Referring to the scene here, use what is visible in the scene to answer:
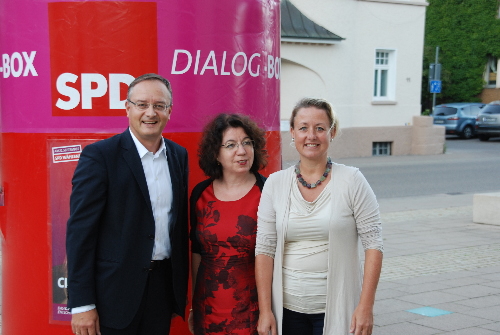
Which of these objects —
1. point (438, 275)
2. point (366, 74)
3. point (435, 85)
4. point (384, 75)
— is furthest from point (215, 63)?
point (435, 85)

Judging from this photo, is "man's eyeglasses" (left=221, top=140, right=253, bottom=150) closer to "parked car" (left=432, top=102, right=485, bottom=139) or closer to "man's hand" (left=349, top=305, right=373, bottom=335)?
"man's hand" (left=349, top=305, right=373, bottom=335)

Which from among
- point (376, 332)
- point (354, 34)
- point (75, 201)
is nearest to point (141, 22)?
point (75, 201)

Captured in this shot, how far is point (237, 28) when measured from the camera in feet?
12.8

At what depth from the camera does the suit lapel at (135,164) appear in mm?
3020

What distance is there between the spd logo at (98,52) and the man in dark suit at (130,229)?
2.04ft

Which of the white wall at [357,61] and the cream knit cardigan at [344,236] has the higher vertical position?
the white wall at [357,61]

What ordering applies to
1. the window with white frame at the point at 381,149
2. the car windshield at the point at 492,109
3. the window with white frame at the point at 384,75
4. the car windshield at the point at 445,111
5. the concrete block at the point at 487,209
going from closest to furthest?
the concrete block at the point at 487,209 → the window with white frame at the point at 384,75 → the window with white frame at the point at 381,149 → the car windshield at the point at 492,109 → the car windshield at the point at 445,111

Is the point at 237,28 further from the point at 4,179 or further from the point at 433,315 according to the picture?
the point at 433,315

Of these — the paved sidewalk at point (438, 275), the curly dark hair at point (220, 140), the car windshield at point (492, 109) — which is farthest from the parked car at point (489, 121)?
the curly dark hair at point (220, 140)

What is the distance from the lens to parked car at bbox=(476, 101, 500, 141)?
30188 millimetres

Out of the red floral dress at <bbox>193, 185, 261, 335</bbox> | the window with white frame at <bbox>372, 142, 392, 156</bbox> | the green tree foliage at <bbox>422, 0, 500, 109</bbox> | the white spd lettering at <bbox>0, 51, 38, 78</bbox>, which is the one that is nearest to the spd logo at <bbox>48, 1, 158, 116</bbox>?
the white spd lettering at <bbox>0, 51, 38, 78</bbox>

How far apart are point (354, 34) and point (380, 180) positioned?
6.60 m

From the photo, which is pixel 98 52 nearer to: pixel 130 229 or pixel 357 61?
pixel 130 229

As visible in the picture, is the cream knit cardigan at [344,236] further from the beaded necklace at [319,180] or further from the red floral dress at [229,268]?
the red floral dress at [229,268]
